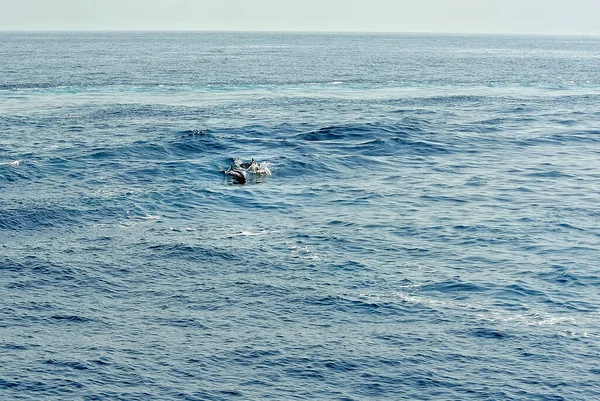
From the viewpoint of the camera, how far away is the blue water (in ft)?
122

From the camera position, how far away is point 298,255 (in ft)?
173

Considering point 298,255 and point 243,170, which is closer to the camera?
point 298,255

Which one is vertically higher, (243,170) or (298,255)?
(243,170)

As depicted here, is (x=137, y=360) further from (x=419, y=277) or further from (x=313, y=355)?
(x=419, y=277)

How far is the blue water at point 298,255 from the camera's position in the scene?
3706cm

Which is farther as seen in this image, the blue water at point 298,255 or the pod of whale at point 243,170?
the pod of whale at point 243,170

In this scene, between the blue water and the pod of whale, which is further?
the pod of whale

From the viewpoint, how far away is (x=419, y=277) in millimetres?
48688

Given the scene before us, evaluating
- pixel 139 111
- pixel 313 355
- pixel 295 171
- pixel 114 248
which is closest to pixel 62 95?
pixel 139 111

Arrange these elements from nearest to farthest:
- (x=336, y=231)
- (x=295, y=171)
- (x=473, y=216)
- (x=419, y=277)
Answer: (x=419, y=277) → (x=336, y=231) → (x=473, y=216) → (x=295, y=171)

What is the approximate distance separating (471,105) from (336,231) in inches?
2700

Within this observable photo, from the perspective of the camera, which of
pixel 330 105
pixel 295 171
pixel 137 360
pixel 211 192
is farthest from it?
pixel 330 105

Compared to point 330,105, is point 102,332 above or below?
below

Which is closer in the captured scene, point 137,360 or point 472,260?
point 137,360
